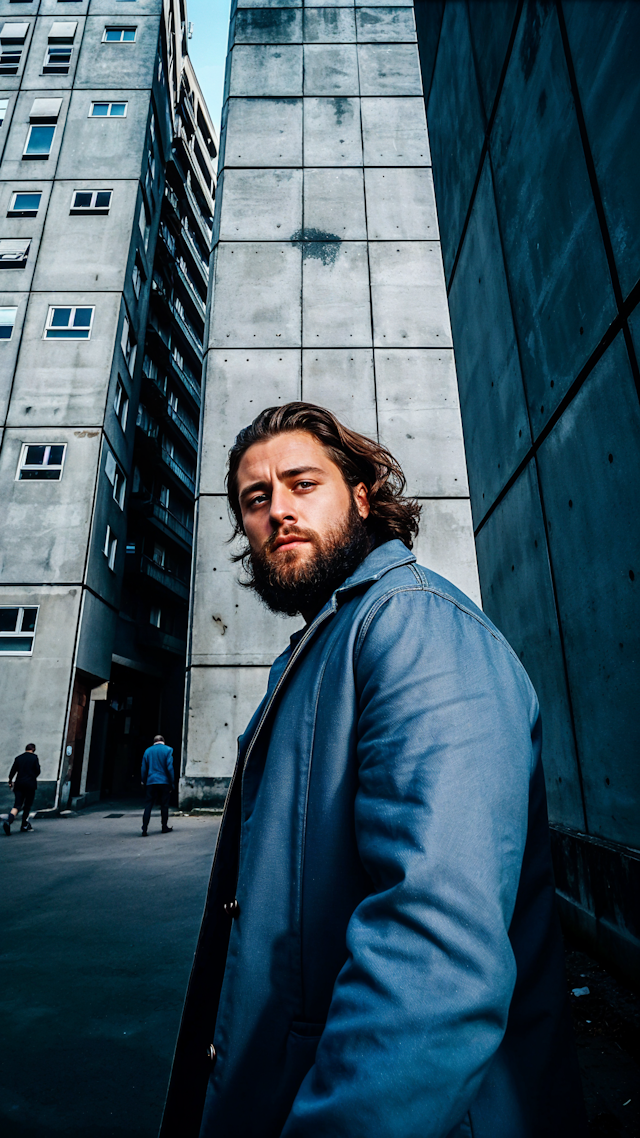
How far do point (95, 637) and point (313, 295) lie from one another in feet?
35.7

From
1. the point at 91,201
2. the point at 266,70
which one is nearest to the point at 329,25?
the point at 266,70

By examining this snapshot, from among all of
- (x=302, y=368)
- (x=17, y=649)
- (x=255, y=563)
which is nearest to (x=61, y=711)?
(x=17, y=649)

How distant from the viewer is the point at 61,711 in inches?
562

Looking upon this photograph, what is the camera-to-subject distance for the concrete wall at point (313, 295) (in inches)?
392

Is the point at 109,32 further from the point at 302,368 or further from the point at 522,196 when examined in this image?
the point at 522,196

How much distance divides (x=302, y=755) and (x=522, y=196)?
14.2ft

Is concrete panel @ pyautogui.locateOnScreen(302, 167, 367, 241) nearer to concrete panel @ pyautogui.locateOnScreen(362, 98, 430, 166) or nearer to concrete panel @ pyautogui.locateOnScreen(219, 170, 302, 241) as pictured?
concrete panel @ pyautogui.locateOnScreen(219, 170, 302, 241)

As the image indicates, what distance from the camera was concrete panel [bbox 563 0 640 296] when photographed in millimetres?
2508

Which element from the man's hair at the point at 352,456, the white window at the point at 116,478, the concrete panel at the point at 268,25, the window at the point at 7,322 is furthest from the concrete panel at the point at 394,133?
the man's hair at the point at 352,456

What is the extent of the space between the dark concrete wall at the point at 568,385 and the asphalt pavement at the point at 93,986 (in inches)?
96.9

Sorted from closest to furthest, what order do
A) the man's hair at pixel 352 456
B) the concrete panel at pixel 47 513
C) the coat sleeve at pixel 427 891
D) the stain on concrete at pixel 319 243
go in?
the coat sleeve at pixel 427 891 < the man's hair at pixel 352 456 < the stain on concrete at pixel 319 243 < the concrete panel at pixel 47 513

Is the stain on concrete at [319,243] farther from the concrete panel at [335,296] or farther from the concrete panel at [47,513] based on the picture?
the concrete panel at [47,513]

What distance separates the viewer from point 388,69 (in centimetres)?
1273

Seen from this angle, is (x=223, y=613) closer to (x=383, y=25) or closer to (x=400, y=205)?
(x=400, y=205)
